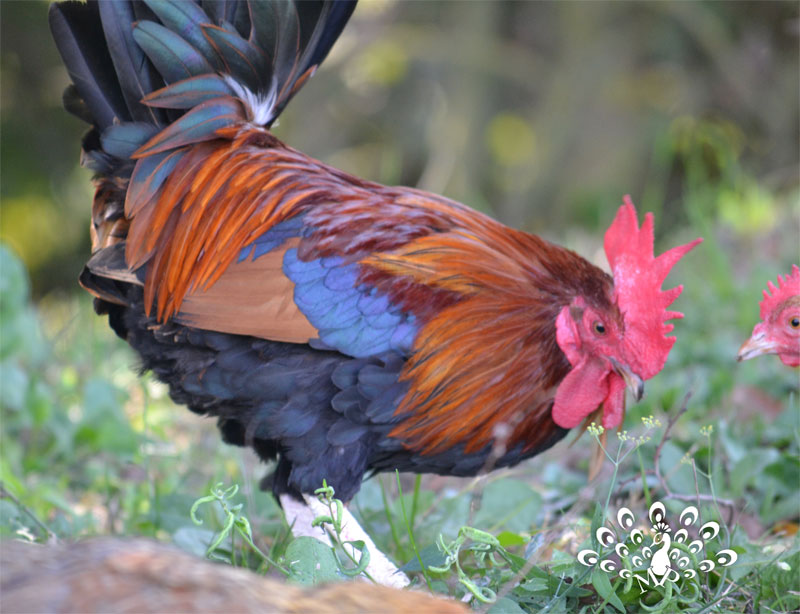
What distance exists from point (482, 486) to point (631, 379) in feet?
2.20

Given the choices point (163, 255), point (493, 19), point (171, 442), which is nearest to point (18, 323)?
point (171, 442)

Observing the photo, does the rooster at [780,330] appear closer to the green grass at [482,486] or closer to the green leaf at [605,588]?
the green grass at [482,486]

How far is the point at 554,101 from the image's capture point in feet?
33.7

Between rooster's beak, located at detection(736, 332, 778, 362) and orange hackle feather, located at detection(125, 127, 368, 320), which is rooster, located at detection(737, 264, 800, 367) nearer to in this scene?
rooster's beak, located at detection(736, 332, 778, 362)

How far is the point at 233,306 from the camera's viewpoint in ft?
9.18

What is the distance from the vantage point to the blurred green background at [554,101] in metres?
9.61

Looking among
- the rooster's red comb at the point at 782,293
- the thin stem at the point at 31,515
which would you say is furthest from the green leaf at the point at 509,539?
the thin stem at the point at 31,515

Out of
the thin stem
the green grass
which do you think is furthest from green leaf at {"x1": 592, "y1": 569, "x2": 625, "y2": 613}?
the thin stem

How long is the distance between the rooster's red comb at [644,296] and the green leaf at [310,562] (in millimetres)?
1155

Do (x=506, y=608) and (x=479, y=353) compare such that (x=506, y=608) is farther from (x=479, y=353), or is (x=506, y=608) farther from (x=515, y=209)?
(x=515, y=209)

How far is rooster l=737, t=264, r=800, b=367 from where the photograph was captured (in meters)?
2.85

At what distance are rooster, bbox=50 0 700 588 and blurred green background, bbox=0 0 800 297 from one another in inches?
244

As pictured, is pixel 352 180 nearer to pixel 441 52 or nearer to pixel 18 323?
pixel 18 323

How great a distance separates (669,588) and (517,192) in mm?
8608
